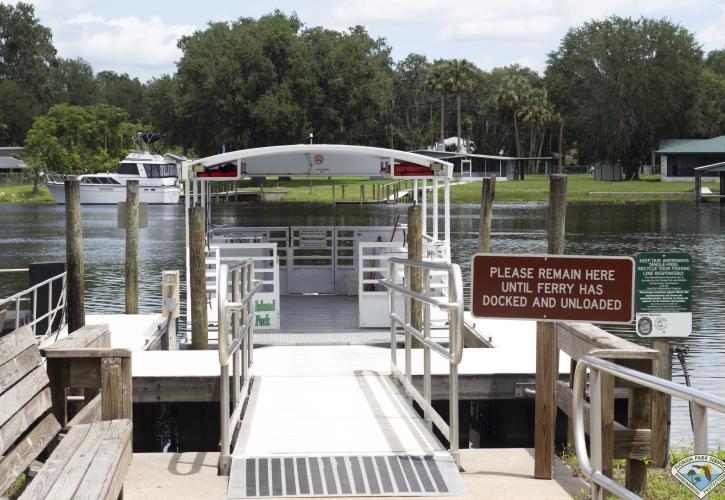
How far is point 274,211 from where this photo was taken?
5909 cm

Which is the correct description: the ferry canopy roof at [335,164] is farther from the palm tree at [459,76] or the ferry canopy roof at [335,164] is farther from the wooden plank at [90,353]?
the palm tree at [459,76]

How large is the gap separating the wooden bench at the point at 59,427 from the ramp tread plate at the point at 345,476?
3.03 ft

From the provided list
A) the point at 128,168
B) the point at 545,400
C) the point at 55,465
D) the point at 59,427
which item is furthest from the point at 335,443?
the point at 128,168

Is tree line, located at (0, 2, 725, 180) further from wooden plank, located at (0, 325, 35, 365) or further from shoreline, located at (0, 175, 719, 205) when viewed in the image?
wooden plank, located at (0, 325, 35, 365)

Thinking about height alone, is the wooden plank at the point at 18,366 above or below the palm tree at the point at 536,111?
below

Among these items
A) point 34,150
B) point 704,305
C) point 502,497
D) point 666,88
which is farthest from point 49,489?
point 666,88

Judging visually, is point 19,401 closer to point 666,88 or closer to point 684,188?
point 684,188

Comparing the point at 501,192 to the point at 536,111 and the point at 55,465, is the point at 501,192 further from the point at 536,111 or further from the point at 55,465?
the point at 55,465

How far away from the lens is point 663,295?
8.75 metres

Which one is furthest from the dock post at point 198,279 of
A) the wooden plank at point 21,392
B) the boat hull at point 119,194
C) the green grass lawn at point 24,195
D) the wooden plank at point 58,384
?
the green grass lawn at point 24,195

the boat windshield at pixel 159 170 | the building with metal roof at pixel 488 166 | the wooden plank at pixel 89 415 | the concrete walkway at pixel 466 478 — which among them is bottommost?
the concrete walkway at pixel 466 478

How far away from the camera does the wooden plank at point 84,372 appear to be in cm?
669

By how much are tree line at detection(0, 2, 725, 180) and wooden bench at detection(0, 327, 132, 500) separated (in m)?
64.6

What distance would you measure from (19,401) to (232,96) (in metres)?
68.7
